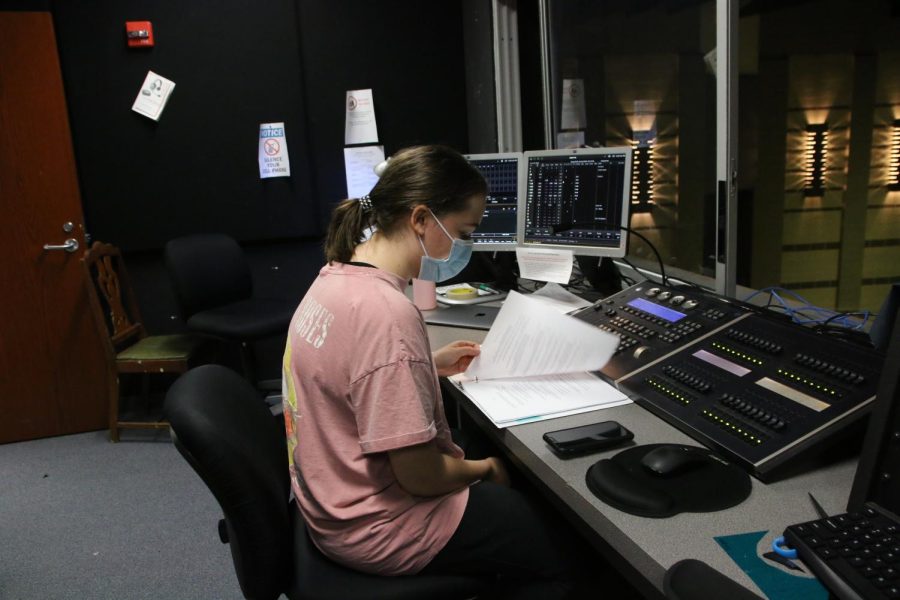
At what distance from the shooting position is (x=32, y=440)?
9.94 ft

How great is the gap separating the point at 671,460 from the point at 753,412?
175mm

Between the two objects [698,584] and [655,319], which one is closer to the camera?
[698,584]

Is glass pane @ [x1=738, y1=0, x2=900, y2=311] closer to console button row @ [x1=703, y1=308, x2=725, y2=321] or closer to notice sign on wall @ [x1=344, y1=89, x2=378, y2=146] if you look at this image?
notice sign on wall @ [x1=344, y1=89, x2=378, y2=146]

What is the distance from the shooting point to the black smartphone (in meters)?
1.02

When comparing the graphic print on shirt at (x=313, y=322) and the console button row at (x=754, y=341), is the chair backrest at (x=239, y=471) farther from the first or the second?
the console button row at (x=754, y=341)

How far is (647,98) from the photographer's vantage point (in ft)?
13.6

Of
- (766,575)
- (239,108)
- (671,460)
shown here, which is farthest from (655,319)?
(239,108)

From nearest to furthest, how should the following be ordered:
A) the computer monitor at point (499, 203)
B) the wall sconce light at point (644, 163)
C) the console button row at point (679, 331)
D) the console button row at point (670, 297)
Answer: the console button row at point (679, 331) → the console button row at point (670, 297) → the computer monitor at point (499, 203) → the wall sconce light at point (644, 163)

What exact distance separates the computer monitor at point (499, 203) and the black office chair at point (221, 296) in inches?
45.5

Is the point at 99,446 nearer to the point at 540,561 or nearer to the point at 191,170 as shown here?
the point at 191,170

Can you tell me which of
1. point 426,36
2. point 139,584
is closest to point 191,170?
point 426,36

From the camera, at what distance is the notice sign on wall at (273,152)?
3.14 m

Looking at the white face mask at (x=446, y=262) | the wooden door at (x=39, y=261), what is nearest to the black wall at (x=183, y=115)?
the wooden door at (x=39, y=261)

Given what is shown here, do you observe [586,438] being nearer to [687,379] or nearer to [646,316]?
[687,379]
